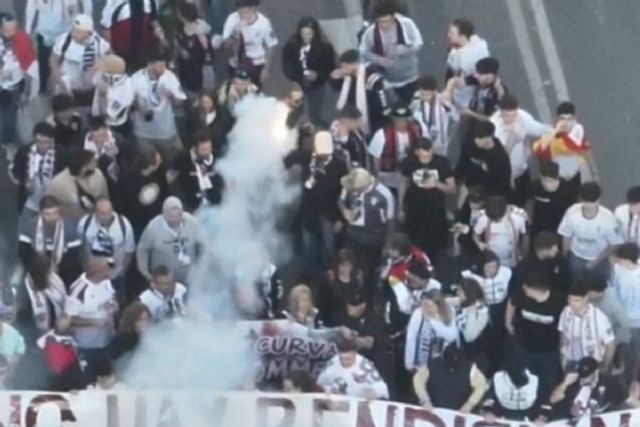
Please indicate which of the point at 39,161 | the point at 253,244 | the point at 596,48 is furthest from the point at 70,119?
the point at 596,48

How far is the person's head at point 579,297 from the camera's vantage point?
13375mm

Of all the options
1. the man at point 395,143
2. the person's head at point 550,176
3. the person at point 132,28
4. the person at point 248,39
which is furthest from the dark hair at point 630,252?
the person at point 132,28

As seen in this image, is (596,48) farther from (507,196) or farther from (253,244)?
(253,244)

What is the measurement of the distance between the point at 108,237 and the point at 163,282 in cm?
80

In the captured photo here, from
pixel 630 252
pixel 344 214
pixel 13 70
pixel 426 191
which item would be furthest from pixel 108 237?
pixel 630 252

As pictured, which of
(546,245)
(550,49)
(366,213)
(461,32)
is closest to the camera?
(546,245)

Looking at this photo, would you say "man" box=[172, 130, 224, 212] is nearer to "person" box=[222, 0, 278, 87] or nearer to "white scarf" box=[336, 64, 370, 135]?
"white scarf" box=[336, 64, 370, 135]

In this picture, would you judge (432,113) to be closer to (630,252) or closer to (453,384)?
(630,252)

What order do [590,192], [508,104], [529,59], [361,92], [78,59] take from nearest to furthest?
1. [590,192]
2. [508,104]
3. [361,92]
4. [78,59]
5. [529,59]

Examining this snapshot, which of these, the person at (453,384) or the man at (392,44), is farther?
the man at (392,44)

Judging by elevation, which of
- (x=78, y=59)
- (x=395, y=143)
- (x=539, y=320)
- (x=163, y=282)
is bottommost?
(x=539, y=320)

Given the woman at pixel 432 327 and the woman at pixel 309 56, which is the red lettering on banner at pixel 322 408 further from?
the woman at pixel 309 56

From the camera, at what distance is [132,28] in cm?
1602

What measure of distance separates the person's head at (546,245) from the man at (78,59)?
148 inches
